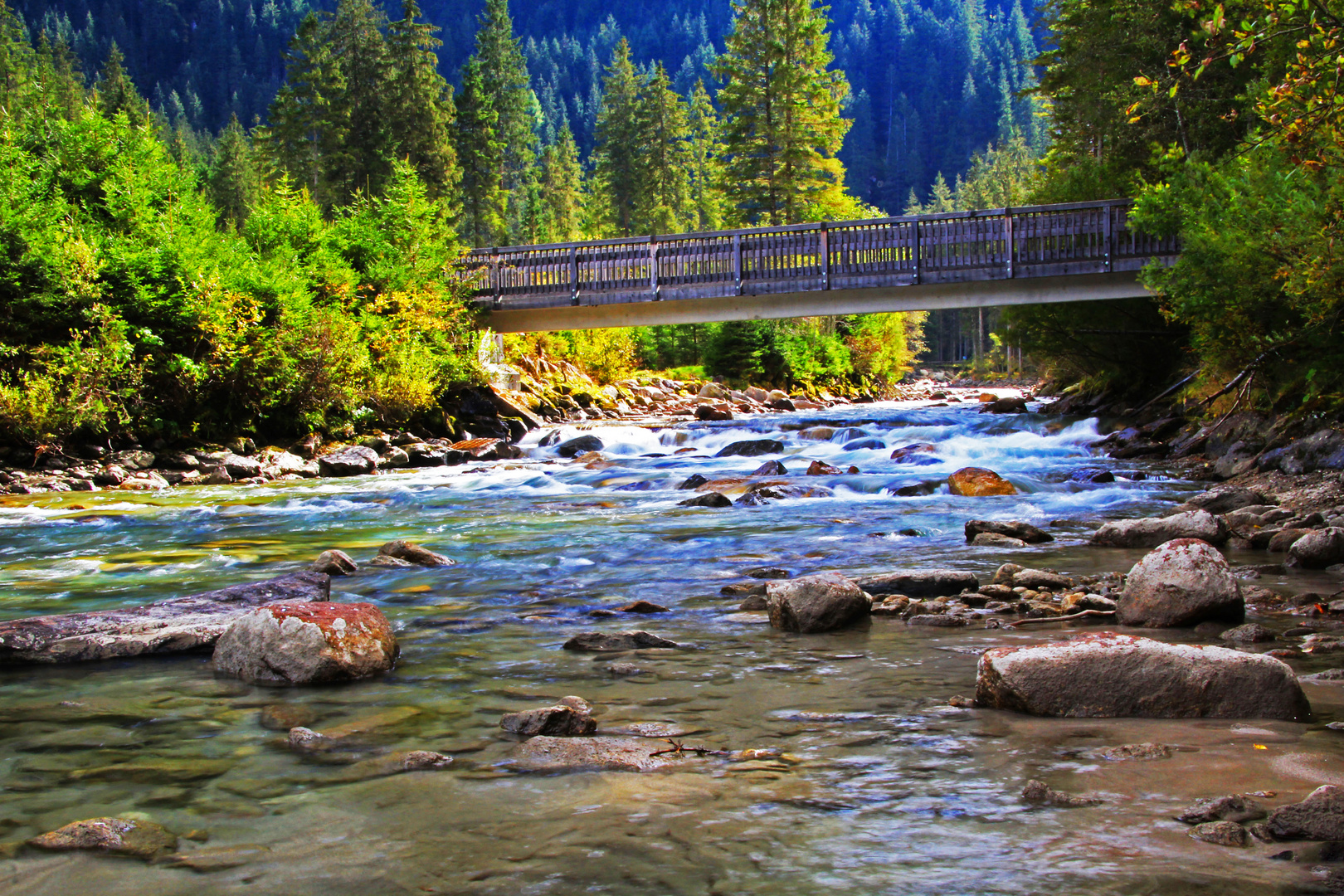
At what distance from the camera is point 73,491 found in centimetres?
1575

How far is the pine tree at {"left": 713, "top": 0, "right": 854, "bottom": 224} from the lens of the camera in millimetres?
44438

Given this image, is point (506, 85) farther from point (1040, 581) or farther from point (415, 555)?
point (1040, 581)

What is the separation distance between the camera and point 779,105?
145 feet

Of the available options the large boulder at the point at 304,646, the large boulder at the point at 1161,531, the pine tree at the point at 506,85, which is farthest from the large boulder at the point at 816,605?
the pine tree at the point at 506,85

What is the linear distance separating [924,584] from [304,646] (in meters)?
4.51

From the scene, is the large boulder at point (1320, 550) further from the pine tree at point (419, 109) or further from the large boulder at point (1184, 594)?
the pine tree at point (419, 109)

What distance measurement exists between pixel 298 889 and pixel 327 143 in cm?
5167

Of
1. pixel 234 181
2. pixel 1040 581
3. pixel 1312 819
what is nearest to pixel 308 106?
pixel 234 181

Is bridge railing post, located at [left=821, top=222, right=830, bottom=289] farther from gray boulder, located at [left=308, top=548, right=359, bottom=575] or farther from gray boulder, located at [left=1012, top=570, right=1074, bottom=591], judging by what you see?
gray boulder, located at [left=1012, top=570, right=1074, bottom=591]

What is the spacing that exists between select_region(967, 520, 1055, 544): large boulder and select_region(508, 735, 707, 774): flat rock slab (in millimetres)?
6441

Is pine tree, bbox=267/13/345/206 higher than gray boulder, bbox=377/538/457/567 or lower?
higher

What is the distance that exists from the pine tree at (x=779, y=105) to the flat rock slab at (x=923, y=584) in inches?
1505

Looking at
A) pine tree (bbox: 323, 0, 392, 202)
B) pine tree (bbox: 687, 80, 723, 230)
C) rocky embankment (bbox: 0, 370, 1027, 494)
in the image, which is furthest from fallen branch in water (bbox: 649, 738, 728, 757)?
pine tree (bbox: 687, 80, 723, 230)

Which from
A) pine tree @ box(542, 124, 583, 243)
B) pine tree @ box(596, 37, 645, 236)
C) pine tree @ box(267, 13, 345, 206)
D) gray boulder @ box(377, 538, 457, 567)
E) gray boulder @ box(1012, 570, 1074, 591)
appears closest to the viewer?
gray boulder @ box(1012, 570, 1074, 591)
